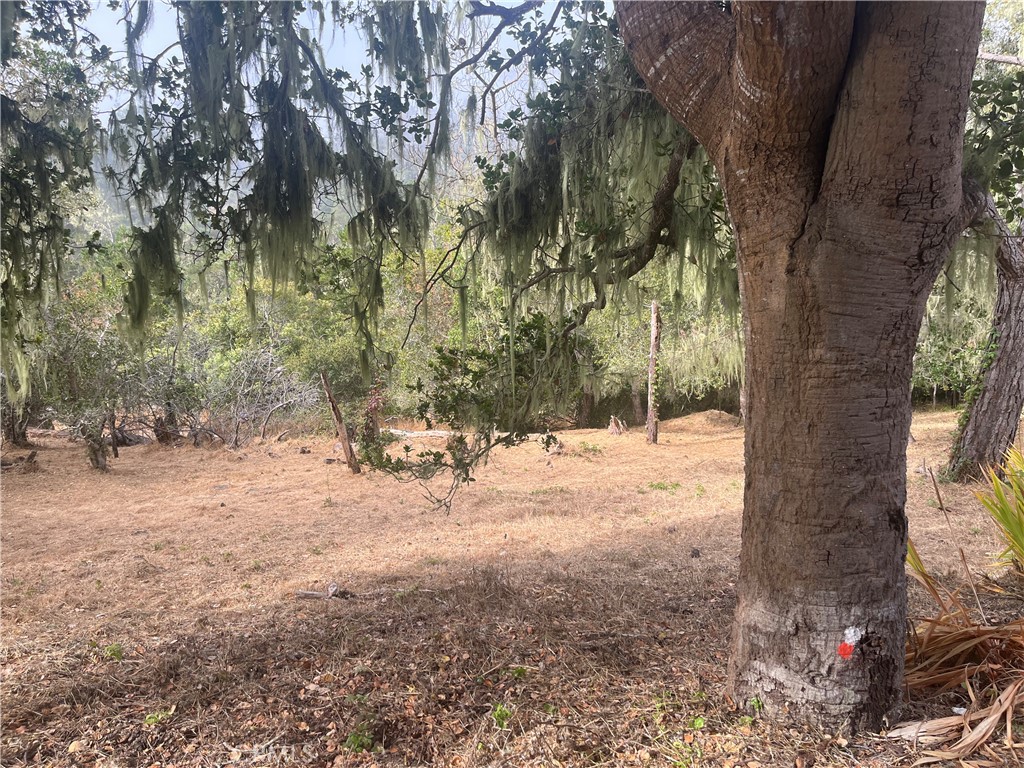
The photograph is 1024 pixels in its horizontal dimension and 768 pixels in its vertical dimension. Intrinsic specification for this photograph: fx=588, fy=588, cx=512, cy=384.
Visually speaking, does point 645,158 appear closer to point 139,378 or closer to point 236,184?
point 236,184

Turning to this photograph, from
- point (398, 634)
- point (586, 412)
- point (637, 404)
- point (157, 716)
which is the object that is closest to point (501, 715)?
point (398, 634)

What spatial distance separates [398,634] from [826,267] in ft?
7.71

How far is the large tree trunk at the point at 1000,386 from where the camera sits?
5641 millimetres

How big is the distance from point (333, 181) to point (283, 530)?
4210mm

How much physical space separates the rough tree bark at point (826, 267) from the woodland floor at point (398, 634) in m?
0.36

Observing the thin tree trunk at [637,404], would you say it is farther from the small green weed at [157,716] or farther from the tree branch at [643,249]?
the small green weed at [157,716]

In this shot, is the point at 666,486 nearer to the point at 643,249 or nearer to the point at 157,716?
the point at 643,249

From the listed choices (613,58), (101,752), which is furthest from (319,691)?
(613,58)

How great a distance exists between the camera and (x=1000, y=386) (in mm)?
5930

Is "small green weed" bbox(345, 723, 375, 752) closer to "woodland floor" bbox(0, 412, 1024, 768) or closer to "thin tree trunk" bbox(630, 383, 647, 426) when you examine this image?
"woodland floor" bbox(0, 412, 1024, 768)

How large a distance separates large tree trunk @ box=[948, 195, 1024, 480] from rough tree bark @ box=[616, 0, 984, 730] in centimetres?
514

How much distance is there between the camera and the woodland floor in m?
1.85

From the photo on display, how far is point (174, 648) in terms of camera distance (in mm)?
2717

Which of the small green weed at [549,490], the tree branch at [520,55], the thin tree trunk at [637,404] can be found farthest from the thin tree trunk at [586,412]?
the tree branch at [520,55]
